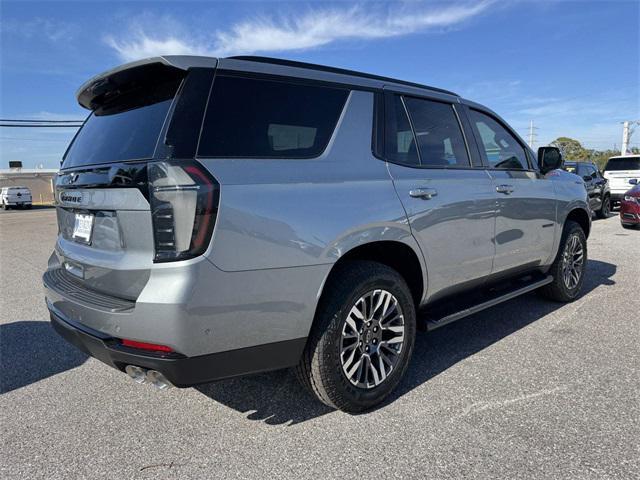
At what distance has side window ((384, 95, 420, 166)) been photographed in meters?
2.92

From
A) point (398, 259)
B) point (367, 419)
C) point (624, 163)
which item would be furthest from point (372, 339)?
point (624, 163)

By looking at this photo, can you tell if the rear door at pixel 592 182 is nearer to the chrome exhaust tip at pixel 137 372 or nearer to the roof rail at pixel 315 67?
the roof rail at pixel 315 67

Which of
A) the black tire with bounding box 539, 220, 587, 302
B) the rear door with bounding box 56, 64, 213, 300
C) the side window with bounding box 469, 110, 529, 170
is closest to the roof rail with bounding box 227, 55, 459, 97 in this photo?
the rear door with bounding box 56, 64, 213, 300

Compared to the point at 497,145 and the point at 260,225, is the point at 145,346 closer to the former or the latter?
the point at 260,225

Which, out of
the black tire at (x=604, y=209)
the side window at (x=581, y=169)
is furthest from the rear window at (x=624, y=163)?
the side window at (x=581, y=169)

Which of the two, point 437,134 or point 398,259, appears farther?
point 437,134

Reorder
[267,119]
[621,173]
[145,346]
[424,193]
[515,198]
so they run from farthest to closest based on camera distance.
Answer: [621,173], [515,198], [424,193], [267,119], [145,346]

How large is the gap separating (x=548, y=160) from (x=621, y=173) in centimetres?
1389

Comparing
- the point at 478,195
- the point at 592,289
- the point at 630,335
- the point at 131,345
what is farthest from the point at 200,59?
the point at 592,289

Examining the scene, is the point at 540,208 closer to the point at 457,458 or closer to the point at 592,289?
the point at 592,289

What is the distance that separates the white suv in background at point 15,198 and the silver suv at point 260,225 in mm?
38845

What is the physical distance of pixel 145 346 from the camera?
210 cm

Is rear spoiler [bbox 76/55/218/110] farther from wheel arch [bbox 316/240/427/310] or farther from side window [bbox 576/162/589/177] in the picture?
side window [bbox 576/162/589/177]

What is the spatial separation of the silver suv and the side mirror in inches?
56.3
